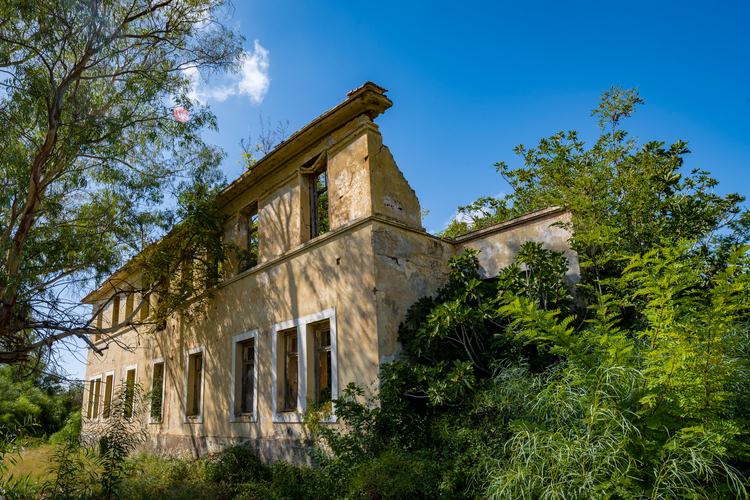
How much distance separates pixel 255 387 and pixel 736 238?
870cm

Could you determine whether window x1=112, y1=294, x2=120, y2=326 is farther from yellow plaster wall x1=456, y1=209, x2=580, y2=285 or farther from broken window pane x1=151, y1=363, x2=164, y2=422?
yellow plaster wall x1=456, y1=209, x2=580, y2=285

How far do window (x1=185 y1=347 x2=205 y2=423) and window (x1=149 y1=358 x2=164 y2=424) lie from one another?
1525mm

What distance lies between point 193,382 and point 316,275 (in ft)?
19.7

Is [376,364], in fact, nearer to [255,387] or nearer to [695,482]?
[255,387]

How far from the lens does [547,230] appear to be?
848 cm

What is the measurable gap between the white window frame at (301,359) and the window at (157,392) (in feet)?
19.8

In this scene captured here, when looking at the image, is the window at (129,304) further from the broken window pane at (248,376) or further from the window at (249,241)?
the broken window pane at (248,376)

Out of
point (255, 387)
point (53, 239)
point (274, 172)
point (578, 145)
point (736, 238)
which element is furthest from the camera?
point (578, 145)

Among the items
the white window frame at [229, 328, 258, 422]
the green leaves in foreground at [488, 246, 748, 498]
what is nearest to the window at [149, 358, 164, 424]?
the white window frame at [229, 328, 258, 422]

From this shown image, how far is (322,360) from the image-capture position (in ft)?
29.3

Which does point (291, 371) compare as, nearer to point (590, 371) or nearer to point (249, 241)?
point (249, 241)

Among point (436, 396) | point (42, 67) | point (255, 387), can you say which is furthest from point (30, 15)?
point (436, 396)

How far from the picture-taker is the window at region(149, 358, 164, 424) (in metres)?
13.8

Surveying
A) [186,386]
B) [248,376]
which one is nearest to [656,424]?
[248,376]
